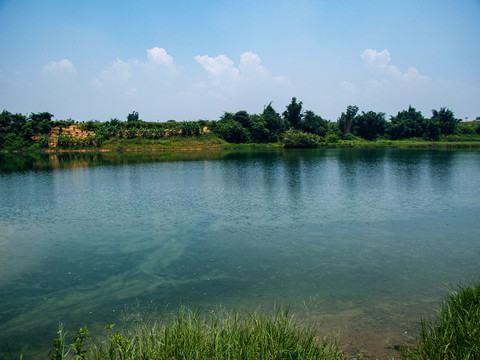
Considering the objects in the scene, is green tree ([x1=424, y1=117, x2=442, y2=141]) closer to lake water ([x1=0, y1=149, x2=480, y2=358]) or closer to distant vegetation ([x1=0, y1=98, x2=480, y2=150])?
distant vegetation ([x1=0, y1=98, x2=480, y2=150])

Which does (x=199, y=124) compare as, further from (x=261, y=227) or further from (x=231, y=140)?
(x=261, y=227)

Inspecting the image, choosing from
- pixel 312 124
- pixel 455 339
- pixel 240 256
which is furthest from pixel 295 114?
pixel 455 339

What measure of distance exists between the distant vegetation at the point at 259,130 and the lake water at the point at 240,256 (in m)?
55.0

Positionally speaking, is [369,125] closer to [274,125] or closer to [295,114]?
[295,114]

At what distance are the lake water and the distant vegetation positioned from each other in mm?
54999

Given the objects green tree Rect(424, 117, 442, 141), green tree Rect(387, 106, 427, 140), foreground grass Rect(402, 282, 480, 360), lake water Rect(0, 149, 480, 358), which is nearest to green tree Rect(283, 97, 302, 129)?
green tree Rect(387, 106, 427, 140)

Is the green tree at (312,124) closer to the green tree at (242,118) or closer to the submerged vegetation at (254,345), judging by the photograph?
the green tree at (242,118)

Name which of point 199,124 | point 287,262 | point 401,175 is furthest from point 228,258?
point 199,124

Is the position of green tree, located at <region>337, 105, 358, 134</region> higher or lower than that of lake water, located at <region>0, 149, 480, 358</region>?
higher

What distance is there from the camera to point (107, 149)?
69500 millimetres

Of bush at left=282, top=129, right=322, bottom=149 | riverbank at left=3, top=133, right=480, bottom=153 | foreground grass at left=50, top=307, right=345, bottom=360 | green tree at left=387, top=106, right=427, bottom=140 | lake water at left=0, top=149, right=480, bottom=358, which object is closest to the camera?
foreground grass at left=50, top=307, right=345, bottom=360

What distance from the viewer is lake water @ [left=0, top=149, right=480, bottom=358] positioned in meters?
7.12

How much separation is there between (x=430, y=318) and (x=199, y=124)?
76.3m

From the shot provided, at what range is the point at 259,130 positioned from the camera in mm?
78812
